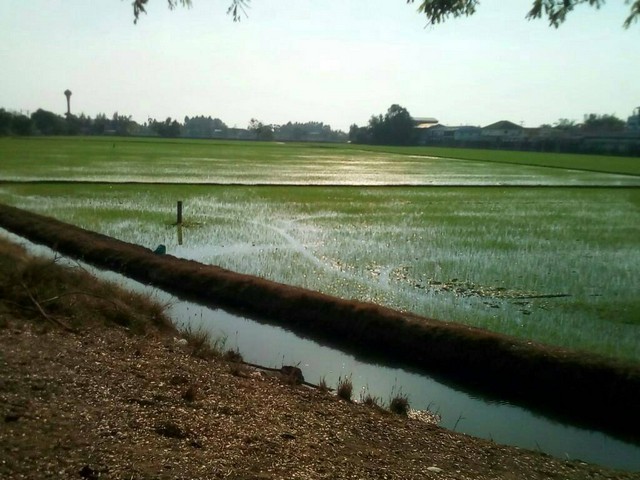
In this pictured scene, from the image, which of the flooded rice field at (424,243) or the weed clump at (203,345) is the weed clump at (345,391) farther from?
the flooded rice field at (424,243)

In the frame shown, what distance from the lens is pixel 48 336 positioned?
7.46m

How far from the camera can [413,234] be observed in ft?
63.3

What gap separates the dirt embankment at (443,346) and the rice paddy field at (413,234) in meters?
0.69

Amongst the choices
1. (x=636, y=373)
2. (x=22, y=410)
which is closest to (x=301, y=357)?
(x=636, y=373)

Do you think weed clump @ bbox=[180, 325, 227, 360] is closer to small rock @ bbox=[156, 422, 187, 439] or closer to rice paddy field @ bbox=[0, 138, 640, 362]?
small rock @ bbox=[156, 422, 187, 439]

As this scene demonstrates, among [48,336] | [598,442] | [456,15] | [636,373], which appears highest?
[456,15]

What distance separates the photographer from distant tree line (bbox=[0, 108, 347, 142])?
96.2m

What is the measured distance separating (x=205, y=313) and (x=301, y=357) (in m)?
2.98

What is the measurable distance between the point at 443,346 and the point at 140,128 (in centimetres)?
13382

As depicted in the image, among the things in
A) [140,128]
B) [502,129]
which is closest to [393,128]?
[502,129]

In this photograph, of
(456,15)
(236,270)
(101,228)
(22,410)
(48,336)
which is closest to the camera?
(22,410)

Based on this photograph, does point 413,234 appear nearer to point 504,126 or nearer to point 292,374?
point 292,374

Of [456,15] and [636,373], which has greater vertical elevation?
[456,15]

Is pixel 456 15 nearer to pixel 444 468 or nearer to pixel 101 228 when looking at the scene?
pixel 444 468
